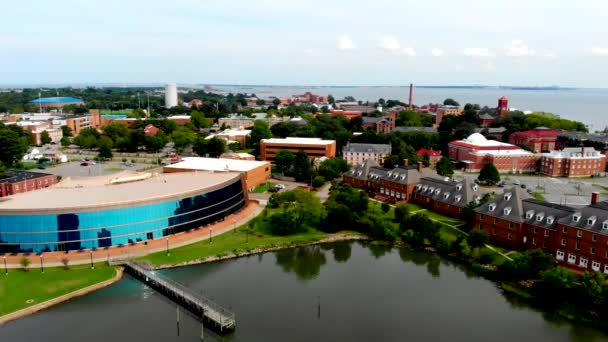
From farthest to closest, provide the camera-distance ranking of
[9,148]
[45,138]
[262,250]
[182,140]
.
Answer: [45,138] → [182,140] → [9,148] → [262,250]

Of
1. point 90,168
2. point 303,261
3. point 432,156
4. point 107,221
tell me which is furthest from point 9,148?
point 432,156

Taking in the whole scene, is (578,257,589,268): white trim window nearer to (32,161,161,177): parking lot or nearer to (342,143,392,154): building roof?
(342,143,392,154): building roof

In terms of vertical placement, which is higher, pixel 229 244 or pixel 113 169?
pixel 113 169

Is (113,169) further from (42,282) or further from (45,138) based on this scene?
(42,282)

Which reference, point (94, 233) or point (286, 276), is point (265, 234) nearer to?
point (286, 276)

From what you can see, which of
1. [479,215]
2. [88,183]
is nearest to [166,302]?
[88,183]

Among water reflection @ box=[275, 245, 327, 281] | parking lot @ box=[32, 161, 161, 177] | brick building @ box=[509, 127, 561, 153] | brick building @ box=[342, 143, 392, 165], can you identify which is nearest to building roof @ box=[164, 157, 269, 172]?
parking lot @ box=[32, 161, 161, 177]

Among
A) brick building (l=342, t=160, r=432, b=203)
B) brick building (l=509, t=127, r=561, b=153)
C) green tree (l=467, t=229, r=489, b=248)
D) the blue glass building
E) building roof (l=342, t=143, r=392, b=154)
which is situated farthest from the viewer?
brick building (l=509, t=127, r=561, b=153)
